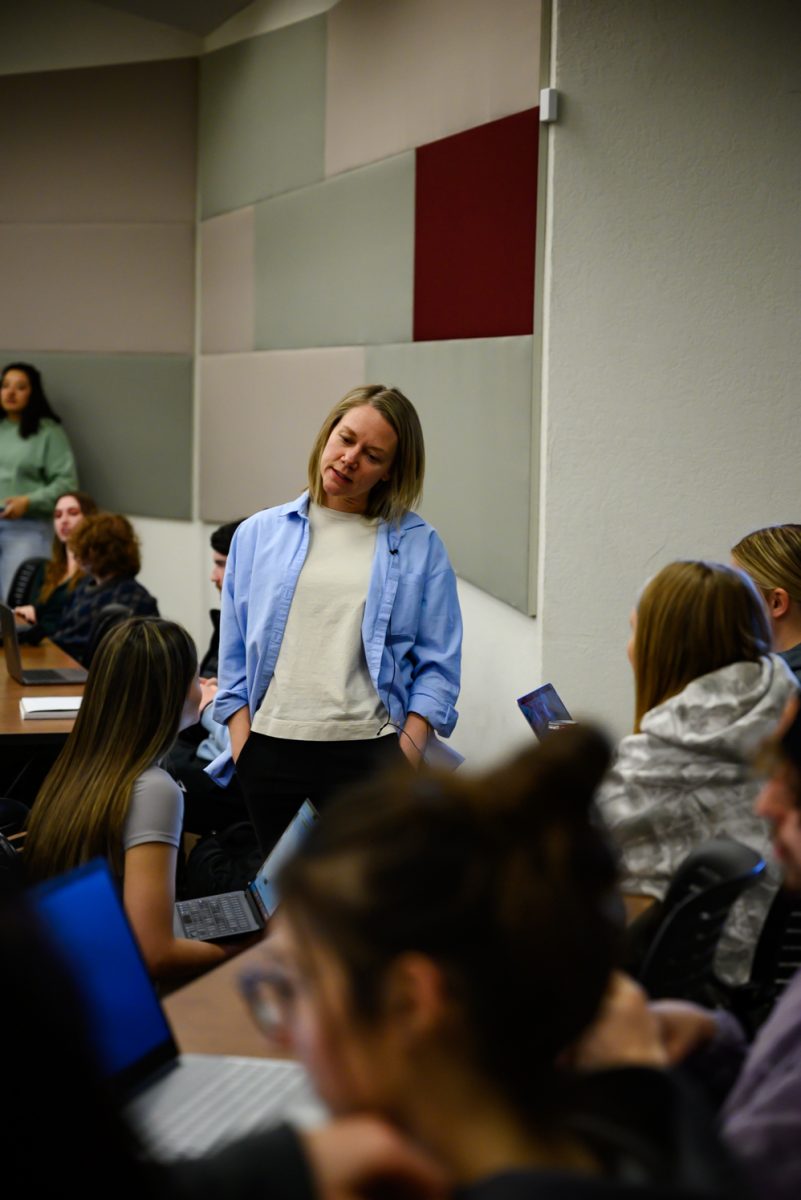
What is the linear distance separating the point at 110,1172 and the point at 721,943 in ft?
5.19

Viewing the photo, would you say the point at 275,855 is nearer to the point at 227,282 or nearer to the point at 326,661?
the point at 326,661

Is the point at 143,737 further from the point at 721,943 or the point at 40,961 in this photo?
the point at 40,961

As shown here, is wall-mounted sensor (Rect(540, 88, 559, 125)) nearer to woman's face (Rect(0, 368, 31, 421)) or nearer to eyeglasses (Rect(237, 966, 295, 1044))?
eyeglasses (Rect(237, 966, 295, 1044))

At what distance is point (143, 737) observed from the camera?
7.70ft

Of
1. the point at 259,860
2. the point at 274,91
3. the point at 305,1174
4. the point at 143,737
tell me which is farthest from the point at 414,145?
the point at 305,1174

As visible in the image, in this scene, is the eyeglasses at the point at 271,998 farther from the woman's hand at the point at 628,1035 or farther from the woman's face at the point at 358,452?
the woman's face at the point at 358,452

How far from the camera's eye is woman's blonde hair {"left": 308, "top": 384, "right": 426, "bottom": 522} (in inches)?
121

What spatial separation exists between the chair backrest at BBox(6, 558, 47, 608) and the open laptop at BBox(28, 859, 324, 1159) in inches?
167

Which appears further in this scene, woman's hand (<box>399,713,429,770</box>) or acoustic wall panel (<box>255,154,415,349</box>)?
acoustic wall panel (<box>255,154,415,349</box>)

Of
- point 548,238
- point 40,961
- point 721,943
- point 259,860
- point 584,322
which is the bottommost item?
point 259,860

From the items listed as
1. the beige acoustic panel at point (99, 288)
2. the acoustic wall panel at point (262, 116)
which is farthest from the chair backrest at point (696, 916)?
the beige acoustic panel at point (99, 288)

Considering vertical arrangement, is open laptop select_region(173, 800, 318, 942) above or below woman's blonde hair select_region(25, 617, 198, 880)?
below

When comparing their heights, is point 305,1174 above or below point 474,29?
below

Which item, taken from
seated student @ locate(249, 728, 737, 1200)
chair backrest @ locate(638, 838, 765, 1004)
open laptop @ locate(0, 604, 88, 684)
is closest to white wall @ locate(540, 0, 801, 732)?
open laptop @ locate(0, 604, 88, 684)
